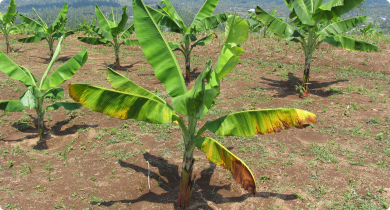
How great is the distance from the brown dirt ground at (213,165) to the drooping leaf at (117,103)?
1.83 meters

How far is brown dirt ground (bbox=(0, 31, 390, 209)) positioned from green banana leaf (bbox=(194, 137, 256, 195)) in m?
1.33

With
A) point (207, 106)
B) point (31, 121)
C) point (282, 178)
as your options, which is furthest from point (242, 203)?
point (31, 121)

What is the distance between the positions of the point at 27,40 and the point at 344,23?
48.0 ft

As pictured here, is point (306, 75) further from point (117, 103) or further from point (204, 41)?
point (117, 103)

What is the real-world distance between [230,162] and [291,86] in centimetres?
794

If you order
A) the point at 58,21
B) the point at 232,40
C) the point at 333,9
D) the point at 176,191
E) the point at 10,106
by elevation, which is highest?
the point at 58,21

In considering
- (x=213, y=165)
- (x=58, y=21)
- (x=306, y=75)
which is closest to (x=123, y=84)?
(x=213, y=165)

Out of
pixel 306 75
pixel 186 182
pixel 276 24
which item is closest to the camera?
pixel 186 182

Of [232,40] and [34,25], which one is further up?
[34,25]

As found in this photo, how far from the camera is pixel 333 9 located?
764 cm

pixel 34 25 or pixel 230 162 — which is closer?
pixel 230 162

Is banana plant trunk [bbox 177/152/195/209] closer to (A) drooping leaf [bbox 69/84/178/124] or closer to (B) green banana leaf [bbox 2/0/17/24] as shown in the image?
(A) drooping leaf [bbox 69/84/178/124]

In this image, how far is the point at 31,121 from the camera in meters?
7.45

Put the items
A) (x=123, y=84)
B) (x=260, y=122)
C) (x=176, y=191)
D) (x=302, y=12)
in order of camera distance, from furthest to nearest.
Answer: (x=302, y=12)
(x=176, y=191)
(x=123, y=84)
(x=260, y=122)
